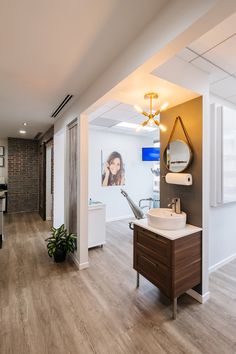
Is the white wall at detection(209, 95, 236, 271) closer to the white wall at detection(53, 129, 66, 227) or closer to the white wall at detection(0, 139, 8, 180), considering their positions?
the white wall at detection(53, 129, 66, 227)

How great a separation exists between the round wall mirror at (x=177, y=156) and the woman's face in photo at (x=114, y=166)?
10.1ft

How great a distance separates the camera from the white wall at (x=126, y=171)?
17.2 ft

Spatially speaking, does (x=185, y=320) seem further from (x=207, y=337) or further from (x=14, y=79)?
(x=14, y=79)

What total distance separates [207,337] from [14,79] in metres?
3.50

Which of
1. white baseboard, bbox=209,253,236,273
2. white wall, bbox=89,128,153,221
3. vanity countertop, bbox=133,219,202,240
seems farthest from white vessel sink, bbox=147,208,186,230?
white wall, bbox=89,128,153,221

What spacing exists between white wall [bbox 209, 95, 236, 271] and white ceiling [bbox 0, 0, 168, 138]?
5.94 ft

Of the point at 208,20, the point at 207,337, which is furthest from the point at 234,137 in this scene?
the point at 207,337

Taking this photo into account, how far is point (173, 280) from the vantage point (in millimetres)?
1841

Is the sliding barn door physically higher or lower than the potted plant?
higher

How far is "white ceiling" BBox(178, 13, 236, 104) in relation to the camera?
155cm

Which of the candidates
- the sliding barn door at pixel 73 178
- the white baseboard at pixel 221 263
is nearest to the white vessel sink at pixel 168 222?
the white baseboard at pixel 221 263

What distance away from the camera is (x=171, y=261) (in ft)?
6.04

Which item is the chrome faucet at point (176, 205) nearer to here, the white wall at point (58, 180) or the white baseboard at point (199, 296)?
the white baseboard at point (199, 296)

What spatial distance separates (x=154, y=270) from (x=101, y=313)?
71cm
